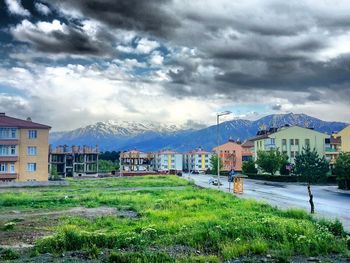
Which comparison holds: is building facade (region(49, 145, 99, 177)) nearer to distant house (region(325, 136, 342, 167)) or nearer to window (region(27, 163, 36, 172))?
window (region(27, 163, 36, 172))

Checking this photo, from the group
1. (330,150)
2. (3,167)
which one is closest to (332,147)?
(330,150)

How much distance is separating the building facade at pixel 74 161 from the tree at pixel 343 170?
325 feet

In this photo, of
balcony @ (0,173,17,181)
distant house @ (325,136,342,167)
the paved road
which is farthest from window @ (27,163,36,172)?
distant house @ (325,136,342,167)

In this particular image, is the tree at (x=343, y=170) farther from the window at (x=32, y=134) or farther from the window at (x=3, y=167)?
the window at (x=3, y=167)

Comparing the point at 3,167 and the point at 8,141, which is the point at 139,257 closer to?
the point at 8,141

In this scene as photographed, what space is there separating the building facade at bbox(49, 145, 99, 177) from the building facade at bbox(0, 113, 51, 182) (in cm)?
6938

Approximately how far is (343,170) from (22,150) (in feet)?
165

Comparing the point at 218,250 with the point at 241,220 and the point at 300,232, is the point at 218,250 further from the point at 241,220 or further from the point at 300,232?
the point at 241,220

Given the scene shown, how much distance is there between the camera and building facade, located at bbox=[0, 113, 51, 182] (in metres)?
76.9

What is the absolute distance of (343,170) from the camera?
61.6m

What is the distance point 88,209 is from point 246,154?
129 metres

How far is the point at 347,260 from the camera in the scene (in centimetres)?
1697

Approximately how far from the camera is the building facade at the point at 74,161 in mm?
150125

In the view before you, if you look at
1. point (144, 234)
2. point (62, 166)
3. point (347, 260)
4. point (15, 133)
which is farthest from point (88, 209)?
point (62, 166)
